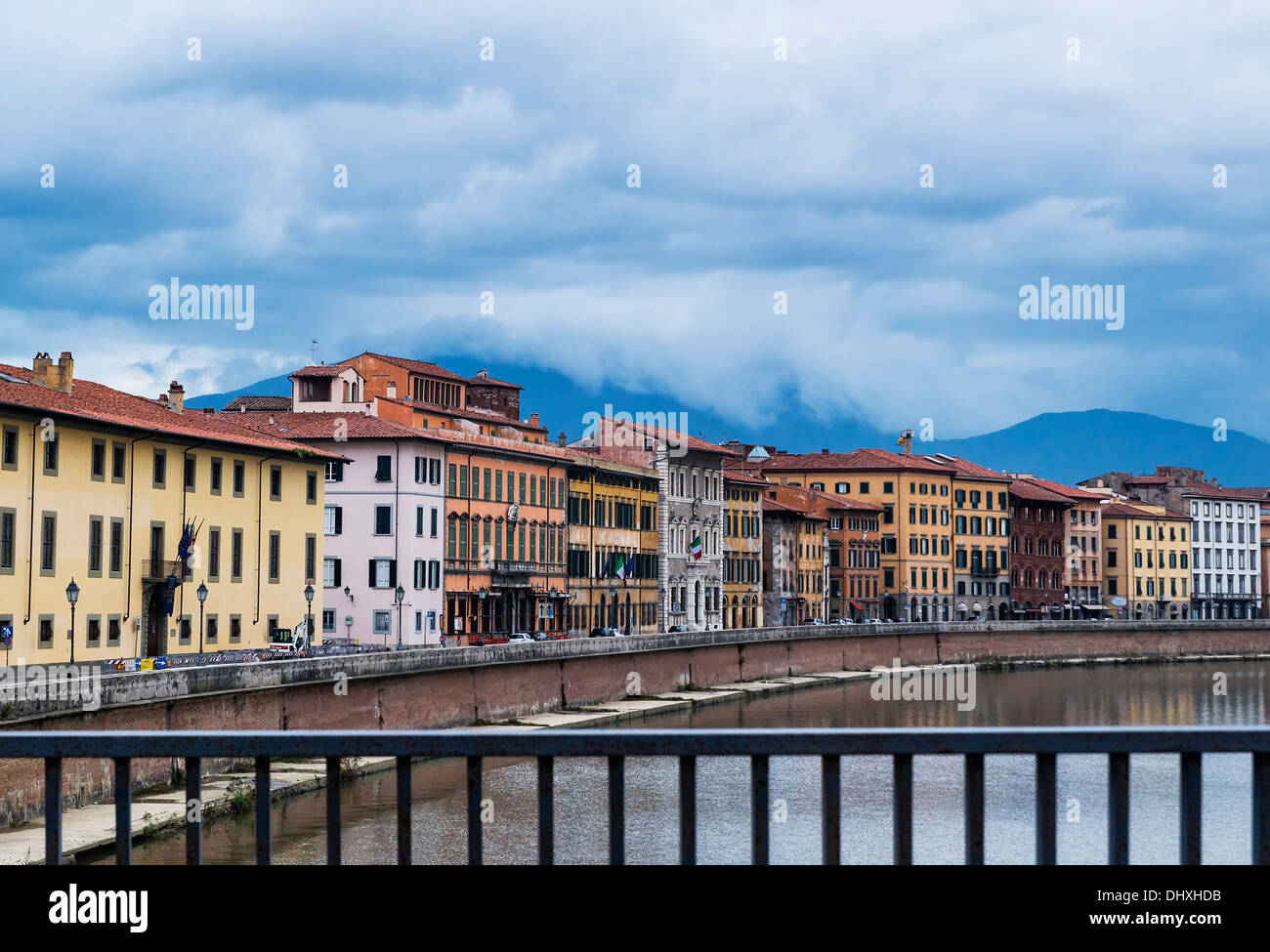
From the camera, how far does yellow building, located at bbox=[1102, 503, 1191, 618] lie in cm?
13750

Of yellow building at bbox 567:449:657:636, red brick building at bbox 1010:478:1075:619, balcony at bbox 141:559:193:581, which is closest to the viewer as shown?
balcony at bbox 141:559:193:581

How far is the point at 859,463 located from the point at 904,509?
15.3ft

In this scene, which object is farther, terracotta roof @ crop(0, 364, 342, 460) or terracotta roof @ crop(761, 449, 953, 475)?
terracotta roof @ crop(761, 449, 953, 475)

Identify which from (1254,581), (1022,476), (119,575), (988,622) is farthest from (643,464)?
(1254,581)

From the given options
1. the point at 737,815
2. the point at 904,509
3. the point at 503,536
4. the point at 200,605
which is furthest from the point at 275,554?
the point at 904,509

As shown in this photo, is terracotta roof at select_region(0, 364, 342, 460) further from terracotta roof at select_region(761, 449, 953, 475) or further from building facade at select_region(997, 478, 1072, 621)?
building facade at select_region(997, 478, 1072, 621)

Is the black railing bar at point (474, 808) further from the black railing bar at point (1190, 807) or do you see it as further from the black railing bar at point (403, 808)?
the black railing bar at point (1190, 807)

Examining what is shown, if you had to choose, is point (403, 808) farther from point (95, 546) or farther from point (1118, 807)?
point (95, 546)

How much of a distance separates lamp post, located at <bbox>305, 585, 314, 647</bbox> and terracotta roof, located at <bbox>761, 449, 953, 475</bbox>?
221ft

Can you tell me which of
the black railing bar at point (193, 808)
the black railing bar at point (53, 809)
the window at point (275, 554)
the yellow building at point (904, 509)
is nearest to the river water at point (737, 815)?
the black railing bar at point (53, 809)

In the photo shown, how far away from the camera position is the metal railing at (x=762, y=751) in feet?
15.4

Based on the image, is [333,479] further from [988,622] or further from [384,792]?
[988,622]

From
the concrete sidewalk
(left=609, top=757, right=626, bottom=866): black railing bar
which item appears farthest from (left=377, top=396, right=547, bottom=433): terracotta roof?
(left=609, top=757, right=626, bottom=866): black railing bar
